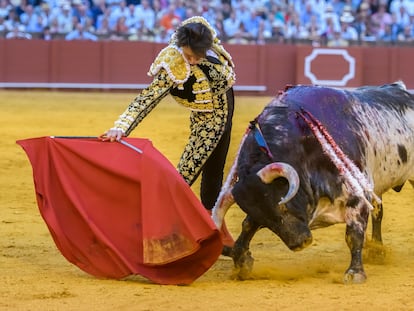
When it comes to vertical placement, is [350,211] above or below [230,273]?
above

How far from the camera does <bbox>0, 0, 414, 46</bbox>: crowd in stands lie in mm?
16156

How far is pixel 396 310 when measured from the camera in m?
4.38

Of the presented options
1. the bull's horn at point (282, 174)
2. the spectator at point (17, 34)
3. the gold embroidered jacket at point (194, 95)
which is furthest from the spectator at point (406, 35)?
the bull's horn at point (282, 174)

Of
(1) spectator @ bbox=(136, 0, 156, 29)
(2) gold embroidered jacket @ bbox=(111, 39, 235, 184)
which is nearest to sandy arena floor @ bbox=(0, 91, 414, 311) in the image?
(2) gold embroidered jacket @ bbox=(111, 39, 235, 184)

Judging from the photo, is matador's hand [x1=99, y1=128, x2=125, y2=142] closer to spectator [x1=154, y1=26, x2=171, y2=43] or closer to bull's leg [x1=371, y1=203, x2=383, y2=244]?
bull's leg [x1=371, y1=203, x2=383, y2=244]

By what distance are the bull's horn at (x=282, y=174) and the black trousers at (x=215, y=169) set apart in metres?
0.78

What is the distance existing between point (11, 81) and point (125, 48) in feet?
6.32

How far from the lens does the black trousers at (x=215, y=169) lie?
557cm

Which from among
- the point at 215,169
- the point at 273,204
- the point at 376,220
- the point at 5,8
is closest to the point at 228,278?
the point at 273,204

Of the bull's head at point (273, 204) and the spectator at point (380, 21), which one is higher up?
the spectator at point (380, 21)

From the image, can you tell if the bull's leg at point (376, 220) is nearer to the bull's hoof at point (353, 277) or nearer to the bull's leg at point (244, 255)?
the bull's hoof at point (353, 277)

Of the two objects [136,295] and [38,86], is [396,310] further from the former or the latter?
[38,86]

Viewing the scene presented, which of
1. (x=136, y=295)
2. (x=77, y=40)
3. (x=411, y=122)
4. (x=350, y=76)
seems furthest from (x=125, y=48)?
(x=136, y=295)

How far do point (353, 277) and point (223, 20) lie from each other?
1175cm
